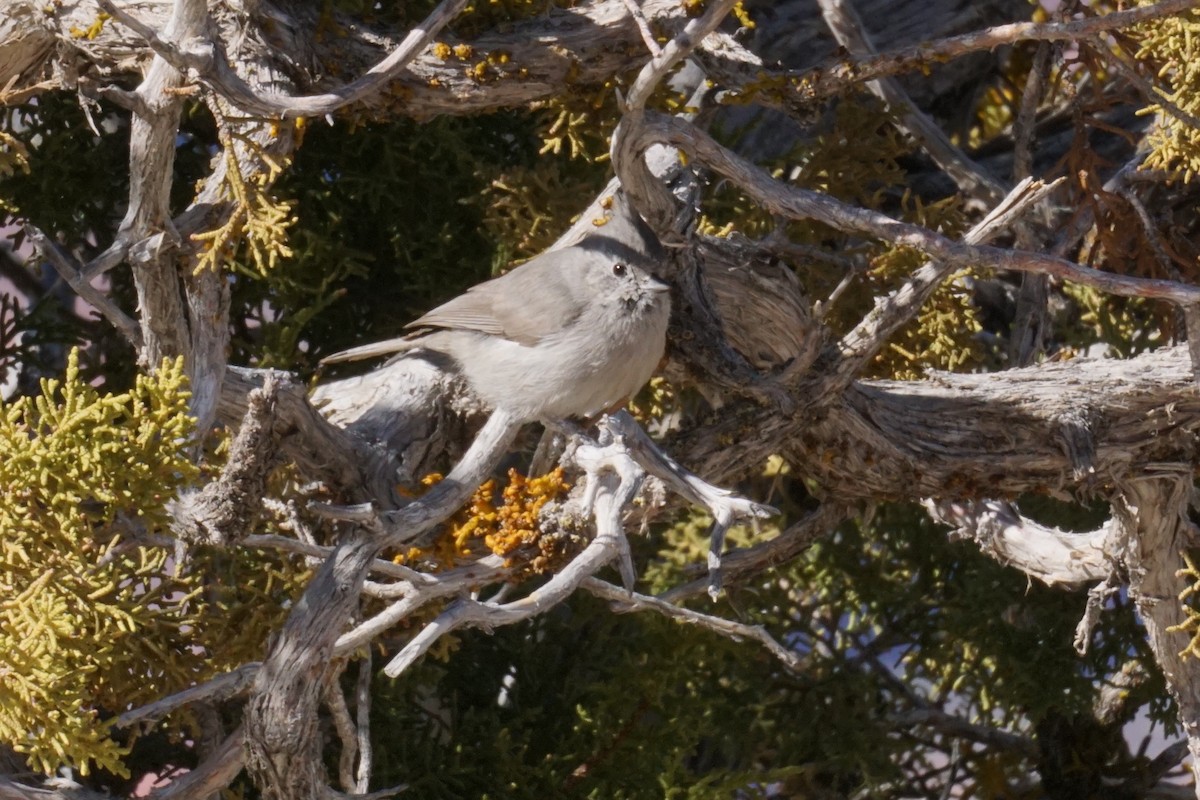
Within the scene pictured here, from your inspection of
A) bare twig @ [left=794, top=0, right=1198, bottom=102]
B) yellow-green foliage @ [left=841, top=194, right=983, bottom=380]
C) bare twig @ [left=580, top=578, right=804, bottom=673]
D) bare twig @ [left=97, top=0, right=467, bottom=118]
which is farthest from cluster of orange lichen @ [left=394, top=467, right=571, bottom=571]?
yellow-green foliage @ [left=841, top=194, right=983, bottom=380]

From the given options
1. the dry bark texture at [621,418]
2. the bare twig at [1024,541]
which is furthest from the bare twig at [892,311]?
the bare twig at [1024,541]

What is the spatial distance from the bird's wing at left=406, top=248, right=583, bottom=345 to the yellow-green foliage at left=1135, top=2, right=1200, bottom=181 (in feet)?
4.71

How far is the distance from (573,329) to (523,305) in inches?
6.0

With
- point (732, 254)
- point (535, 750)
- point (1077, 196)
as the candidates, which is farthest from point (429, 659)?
point (1077, 196)

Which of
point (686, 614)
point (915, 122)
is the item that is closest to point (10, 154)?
point (686, 614)

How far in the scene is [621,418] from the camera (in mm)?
3021

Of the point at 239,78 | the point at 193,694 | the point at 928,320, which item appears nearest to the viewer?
the point at 193,694

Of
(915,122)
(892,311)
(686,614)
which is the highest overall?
(915,122)

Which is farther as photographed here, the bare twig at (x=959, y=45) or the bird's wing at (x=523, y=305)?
the bird's wing at (x=523, y=305)

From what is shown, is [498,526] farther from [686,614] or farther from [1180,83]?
[1180,83]

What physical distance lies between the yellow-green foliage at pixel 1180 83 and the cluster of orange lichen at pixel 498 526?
166 cm

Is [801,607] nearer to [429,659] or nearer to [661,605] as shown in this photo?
[429,659]

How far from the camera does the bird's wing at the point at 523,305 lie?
3.22 m

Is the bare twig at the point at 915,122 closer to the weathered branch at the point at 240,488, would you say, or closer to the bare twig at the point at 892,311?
the bare twig at the point at 892,311
